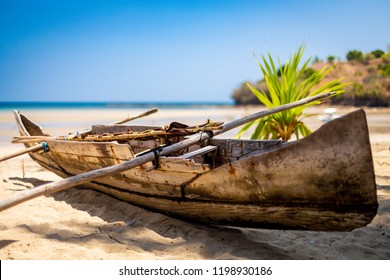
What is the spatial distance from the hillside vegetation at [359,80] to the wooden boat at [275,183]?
7.66 metres

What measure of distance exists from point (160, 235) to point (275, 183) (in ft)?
3.28

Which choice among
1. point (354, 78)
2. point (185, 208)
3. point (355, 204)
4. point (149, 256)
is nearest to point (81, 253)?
point (149, 256)

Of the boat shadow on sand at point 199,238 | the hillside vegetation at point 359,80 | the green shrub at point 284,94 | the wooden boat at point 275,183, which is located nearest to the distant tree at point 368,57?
the hillside vegetation at point 359,80

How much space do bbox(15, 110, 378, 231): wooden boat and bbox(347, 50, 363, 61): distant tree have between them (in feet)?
90.8

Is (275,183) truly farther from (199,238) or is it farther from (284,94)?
(284,94)

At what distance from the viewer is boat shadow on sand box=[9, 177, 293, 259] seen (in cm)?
244

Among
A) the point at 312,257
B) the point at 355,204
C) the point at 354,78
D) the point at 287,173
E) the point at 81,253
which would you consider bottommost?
the point at 312,257

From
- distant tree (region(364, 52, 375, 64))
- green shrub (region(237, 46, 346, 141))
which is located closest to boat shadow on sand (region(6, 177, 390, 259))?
green shrub (region(237, 46, 346, 141))

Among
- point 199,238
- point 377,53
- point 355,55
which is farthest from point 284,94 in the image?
point 377,53

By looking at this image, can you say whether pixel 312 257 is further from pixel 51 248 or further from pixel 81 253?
pixel 51 248

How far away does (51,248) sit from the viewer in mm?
2445

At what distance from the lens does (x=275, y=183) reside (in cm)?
222

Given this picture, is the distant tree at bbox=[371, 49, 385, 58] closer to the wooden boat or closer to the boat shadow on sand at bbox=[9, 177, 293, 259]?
Result: the wooden boat

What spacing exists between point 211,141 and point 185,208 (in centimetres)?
91
